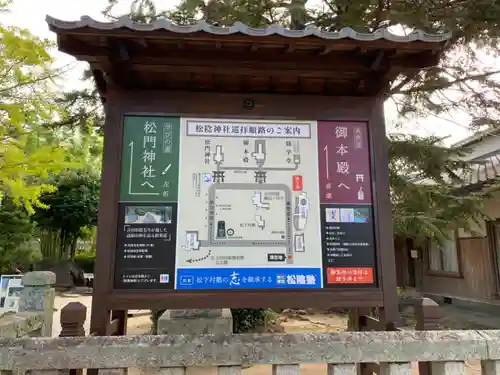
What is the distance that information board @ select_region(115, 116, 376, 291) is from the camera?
263cm

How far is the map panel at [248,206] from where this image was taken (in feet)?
8.68

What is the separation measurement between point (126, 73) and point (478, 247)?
11.5 meters

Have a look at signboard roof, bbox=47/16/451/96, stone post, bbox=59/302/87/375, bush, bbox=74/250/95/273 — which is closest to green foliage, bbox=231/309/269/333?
stone post, bbox=59/302/87/375

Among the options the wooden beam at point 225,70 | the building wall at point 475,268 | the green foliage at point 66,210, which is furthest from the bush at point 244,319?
the green foliage at point 66,210

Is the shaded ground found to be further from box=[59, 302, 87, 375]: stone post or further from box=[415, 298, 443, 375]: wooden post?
box=[59, 302, 87, 375]: stone post

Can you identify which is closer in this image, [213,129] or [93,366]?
[93,366]

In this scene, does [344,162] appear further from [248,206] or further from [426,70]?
[426,70]

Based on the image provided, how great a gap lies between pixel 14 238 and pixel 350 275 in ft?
51.6

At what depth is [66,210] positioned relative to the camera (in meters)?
19.2

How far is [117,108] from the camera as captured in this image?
2.81 m

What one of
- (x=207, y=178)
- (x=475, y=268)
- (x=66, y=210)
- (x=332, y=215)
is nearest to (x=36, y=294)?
(x=207, y=178)

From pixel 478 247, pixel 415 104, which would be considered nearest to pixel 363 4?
pixel 415 104

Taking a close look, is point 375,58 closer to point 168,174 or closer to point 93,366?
point 168,174

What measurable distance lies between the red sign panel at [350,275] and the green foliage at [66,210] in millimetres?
18294
